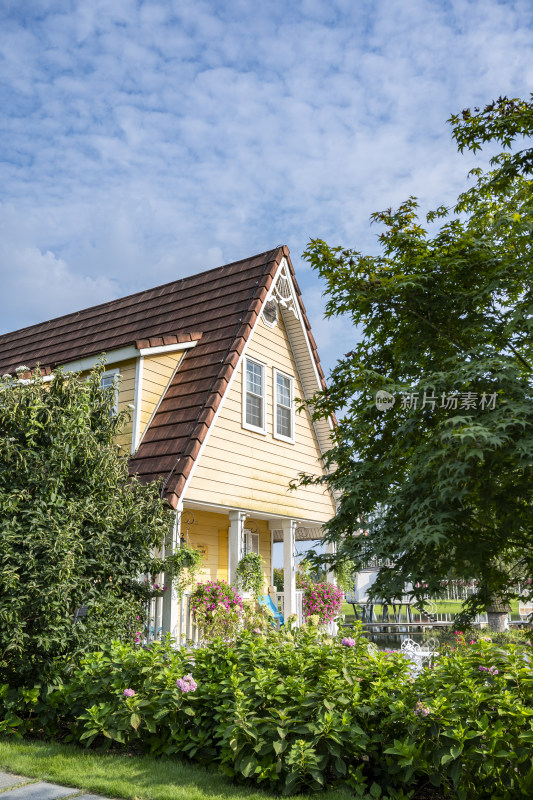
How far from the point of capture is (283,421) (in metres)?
14.9

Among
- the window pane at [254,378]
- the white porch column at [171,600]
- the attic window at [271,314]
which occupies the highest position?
the attic window at [271,314]

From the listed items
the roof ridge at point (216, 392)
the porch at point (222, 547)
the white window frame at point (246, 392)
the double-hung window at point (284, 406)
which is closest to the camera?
the roof ridge at point (216, 392)

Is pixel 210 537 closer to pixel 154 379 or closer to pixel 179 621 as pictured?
pixel 179 621

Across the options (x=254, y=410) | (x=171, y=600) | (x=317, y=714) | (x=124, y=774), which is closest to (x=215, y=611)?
(x=171, y=600)

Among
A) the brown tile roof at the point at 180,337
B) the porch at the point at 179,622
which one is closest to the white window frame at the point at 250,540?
the porch at the point at 179,622

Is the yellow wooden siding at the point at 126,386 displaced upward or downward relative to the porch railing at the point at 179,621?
upward

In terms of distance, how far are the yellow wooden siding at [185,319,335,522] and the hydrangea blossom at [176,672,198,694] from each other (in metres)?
5.25

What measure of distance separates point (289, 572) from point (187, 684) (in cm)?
878

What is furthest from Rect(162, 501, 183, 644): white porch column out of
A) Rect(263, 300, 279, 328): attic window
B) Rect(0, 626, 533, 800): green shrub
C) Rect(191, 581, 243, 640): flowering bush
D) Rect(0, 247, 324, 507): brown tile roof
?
Rect(263, 300, 279, 328): attic window

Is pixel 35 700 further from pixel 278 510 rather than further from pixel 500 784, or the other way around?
pixel 278 510

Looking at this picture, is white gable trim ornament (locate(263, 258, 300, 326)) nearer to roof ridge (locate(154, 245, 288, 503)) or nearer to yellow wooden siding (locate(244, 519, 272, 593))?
roof ridge (locate(154, 245, 288, 503))

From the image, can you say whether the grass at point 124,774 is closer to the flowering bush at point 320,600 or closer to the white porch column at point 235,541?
the white porch column at point 235,541

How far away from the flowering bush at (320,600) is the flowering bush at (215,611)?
12.7ft

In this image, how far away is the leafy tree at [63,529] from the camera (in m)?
6.90
